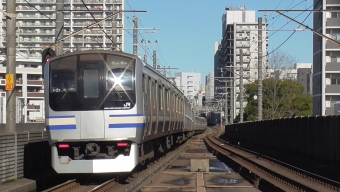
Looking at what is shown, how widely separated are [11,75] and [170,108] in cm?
941

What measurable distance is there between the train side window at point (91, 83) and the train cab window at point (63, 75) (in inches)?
10.4

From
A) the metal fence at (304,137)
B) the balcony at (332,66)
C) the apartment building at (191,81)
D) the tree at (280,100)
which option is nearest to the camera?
the metal fence at (304,137)

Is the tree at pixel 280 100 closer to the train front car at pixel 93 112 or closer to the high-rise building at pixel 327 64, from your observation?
the high-rise building at pixel 327 64

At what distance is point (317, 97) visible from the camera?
64125mm

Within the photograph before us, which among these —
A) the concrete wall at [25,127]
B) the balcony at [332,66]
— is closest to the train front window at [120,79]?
the concrete wall at [25,127]

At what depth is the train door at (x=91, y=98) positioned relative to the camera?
13.7 m

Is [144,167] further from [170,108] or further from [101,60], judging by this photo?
[101,60]

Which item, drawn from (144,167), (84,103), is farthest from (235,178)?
(84,103)

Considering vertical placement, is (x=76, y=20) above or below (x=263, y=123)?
above

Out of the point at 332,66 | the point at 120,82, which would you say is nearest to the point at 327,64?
the point at 332,66

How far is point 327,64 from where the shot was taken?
6262cm

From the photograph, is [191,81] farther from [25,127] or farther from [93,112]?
[93,112]

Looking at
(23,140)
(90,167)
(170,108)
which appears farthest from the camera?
(170,108)

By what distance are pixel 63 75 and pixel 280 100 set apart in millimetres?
57868
